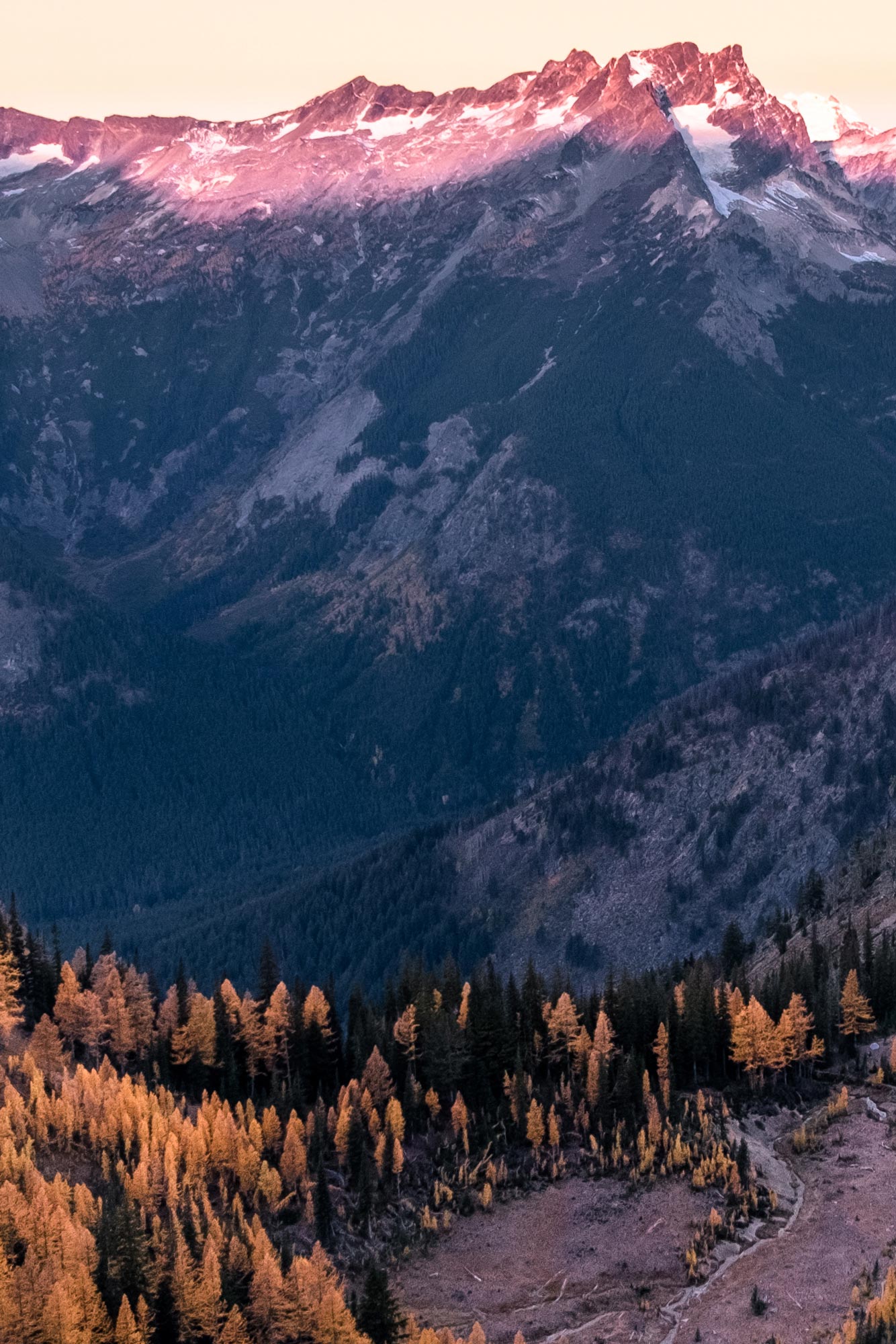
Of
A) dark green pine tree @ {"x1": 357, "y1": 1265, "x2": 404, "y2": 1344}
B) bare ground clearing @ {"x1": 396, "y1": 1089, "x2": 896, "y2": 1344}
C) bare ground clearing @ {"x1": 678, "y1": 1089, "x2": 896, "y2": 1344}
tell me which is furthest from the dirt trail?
dark green pine tree @ {"x1": 357, "y1": 1265, "x2": 404, "y2": 1344}

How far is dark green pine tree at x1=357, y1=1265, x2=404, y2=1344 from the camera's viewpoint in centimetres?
11000

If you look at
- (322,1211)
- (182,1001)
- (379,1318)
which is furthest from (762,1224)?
(182,1001)

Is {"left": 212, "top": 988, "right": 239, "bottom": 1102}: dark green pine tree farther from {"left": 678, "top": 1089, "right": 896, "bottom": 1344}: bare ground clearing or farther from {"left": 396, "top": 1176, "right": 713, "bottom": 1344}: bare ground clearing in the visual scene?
{"left": 678, "top": 1089, "right": 896, "bottom": 1344}: bare ground clearing

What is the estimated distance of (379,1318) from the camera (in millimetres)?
110250

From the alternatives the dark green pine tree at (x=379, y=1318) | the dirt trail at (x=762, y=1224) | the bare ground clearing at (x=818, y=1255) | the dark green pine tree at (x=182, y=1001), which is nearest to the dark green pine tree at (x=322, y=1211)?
the dark green pine tree at (x=379, y=1318)

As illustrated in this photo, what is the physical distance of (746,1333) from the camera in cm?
11288

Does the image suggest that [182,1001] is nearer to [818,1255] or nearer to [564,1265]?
[564,1265]

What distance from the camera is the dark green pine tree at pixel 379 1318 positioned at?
361 feet

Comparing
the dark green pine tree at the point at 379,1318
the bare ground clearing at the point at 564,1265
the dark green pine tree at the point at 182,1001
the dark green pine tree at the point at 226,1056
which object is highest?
the dark green pine tree at the point at 182,1001

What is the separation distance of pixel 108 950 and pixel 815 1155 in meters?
74.1

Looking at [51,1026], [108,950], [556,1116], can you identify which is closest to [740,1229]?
[556,1116]

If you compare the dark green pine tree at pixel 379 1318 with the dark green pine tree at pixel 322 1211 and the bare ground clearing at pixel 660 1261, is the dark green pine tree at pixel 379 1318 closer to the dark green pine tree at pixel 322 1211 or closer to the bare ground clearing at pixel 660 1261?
the bare ground clearing at pixel 660 1261

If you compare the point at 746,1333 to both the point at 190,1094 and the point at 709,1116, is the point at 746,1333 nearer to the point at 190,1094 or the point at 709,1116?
the point at 709,1116

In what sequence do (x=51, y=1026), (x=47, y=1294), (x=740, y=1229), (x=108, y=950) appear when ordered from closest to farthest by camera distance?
(x=47, y=1294)
(x=740, y=1229)
(x=51, y=1026)
(x=108, y=950)
